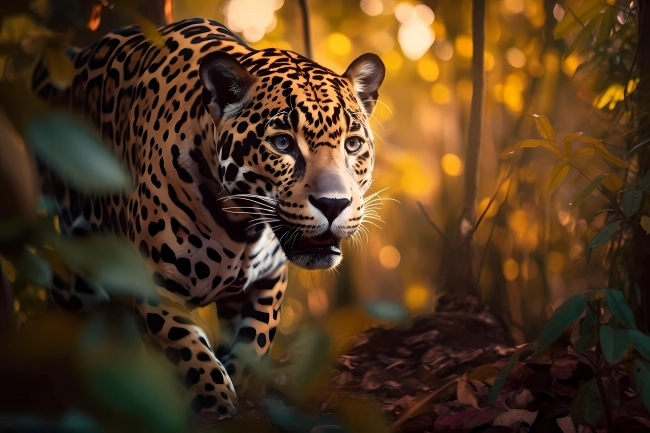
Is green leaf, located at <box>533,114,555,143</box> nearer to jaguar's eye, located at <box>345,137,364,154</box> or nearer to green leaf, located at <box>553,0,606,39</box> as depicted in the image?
green leaf, located at <box>553,0,606,39</box>

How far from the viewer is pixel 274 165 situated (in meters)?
1.81

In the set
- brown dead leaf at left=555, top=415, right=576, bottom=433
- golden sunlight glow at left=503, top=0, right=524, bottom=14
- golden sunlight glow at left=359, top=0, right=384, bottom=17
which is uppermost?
golden sunlight glow at left=503, top=0, right=524, bottom=14

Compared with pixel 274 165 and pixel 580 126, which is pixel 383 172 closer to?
pixel 580 126

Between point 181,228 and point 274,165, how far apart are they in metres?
0.34

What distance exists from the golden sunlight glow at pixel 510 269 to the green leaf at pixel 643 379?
1.49 meters

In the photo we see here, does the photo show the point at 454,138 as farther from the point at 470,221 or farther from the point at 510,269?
the point at 510,269

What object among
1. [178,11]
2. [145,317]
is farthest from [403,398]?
[178,11]

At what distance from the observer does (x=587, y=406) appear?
1.31 m

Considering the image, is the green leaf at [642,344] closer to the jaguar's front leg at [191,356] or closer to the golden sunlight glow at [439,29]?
the jaguar's front leg at [191,356]

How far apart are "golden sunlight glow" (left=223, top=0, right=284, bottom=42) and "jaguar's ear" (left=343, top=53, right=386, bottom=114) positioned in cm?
60

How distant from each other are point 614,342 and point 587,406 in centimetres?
21

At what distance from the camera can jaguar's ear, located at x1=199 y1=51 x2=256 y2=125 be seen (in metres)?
1.87

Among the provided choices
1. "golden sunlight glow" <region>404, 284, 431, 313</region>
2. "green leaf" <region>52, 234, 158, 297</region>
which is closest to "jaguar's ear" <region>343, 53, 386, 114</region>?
"golden sunlight glow" <region>404, 284, 431, 313</region>

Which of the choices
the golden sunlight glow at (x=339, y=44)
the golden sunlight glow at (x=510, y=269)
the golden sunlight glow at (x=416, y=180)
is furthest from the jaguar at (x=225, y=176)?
the golden sunlight glow at (x=510, y=269)
